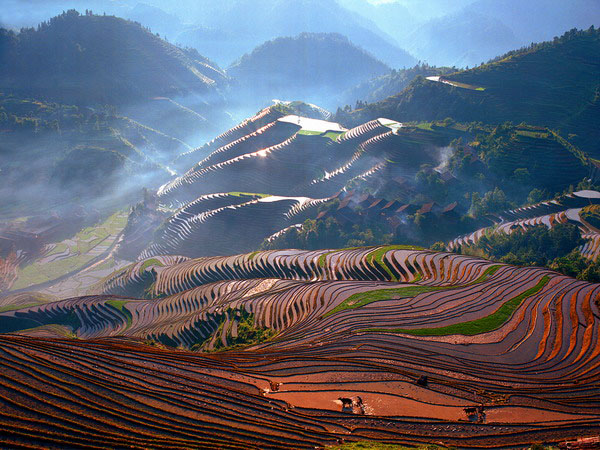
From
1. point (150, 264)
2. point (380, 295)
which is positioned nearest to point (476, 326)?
point (380, 295)

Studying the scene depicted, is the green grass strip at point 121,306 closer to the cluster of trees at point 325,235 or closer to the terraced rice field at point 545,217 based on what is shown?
the cluster of trees at point 325,235

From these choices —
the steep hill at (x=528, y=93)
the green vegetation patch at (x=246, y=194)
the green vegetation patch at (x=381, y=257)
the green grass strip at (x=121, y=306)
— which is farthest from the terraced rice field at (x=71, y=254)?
the steep hill at (x=528, y=93)

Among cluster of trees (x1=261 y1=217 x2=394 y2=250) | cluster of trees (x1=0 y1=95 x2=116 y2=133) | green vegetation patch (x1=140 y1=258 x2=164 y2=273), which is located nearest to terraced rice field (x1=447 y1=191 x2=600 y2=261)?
cluster of trees (x1=261 y1=217 x2=394 y2=250)

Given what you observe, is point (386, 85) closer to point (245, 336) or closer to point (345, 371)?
point (245, 336)

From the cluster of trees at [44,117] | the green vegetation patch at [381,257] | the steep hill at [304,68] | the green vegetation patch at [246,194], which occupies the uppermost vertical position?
the steep hill at [304,68]

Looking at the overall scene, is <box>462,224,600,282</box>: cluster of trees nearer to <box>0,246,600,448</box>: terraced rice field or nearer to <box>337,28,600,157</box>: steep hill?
<box>0,246,600,448</box>: terraced rice field

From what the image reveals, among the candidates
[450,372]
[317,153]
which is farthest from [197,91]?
[450,372]

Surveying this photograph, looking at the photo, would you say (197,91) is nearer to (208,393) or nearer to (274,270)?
(274,270)
